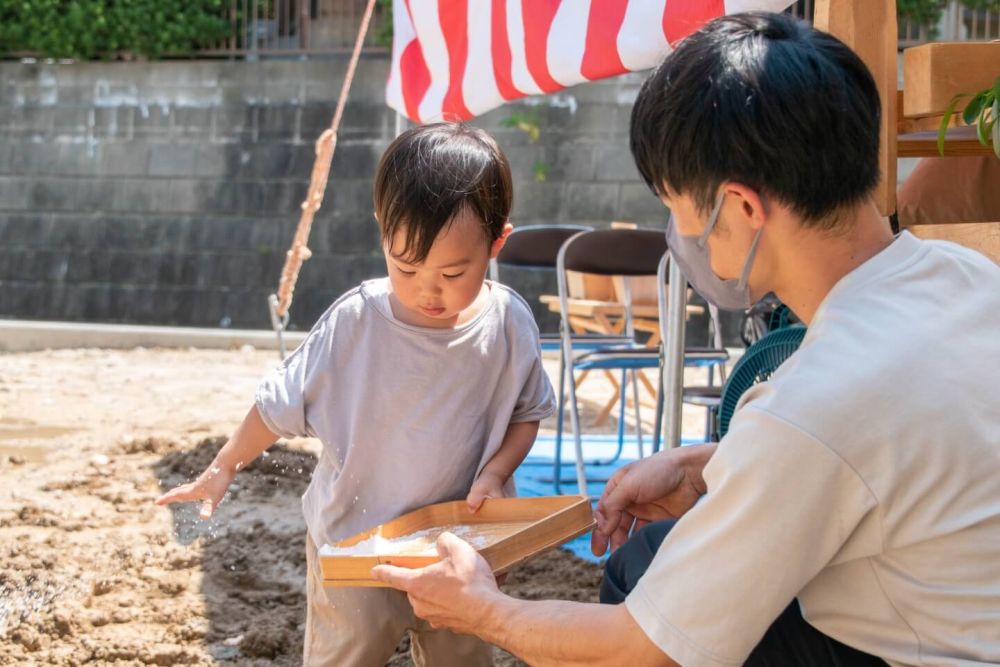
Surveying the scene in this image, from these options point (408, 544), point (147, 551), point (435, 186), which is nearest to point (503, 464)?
point (408, 544)

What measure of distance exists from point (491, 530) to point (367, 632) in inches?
13.0

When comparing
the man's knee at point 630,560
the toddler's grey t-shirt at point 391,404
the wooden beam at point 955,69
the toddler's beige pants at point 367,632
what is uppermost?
the wooden beam at point 955,69

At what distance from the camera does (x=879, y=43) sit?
1.96 m

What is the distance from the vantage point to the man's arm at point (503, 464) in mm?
1995

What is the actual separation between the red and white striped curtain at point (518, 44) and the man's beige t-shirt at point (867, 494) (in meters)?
0.94

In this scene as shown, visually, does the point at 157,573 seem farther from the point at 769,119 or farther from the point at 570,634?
the point at 769,119

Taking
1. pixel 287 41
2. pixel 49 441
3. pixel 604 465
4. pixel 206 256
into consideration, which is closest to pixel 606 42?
pixel 604 465

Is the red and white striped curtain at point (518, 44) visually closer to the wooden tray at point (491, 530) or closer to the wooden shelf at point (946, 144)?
the wooden shelf at point (946, 144)

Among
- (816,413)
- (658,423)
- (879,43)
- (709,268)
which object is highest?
(879,43)

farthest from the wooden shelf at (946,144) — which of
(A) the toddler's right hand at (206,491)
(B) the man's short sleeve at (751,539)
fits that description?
(A) the toddler's right hand at (206,491)

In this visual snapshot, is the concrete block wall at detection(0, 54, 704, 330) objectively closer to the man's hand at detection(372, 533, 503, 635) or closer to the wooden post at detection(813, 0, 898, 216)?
the wooden post at detection(813, 0, 898, 216)

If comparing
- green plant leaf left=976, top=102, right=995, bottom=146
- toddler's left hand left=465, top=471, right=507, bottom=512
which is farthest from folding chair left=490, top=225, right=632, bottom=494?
green plant leaf left=976, top=102, right=995, bottom=146

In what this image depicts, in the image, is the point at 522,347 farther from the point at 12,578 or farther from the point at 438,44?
the point at 438,44

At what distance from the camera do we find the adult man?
1204mm
